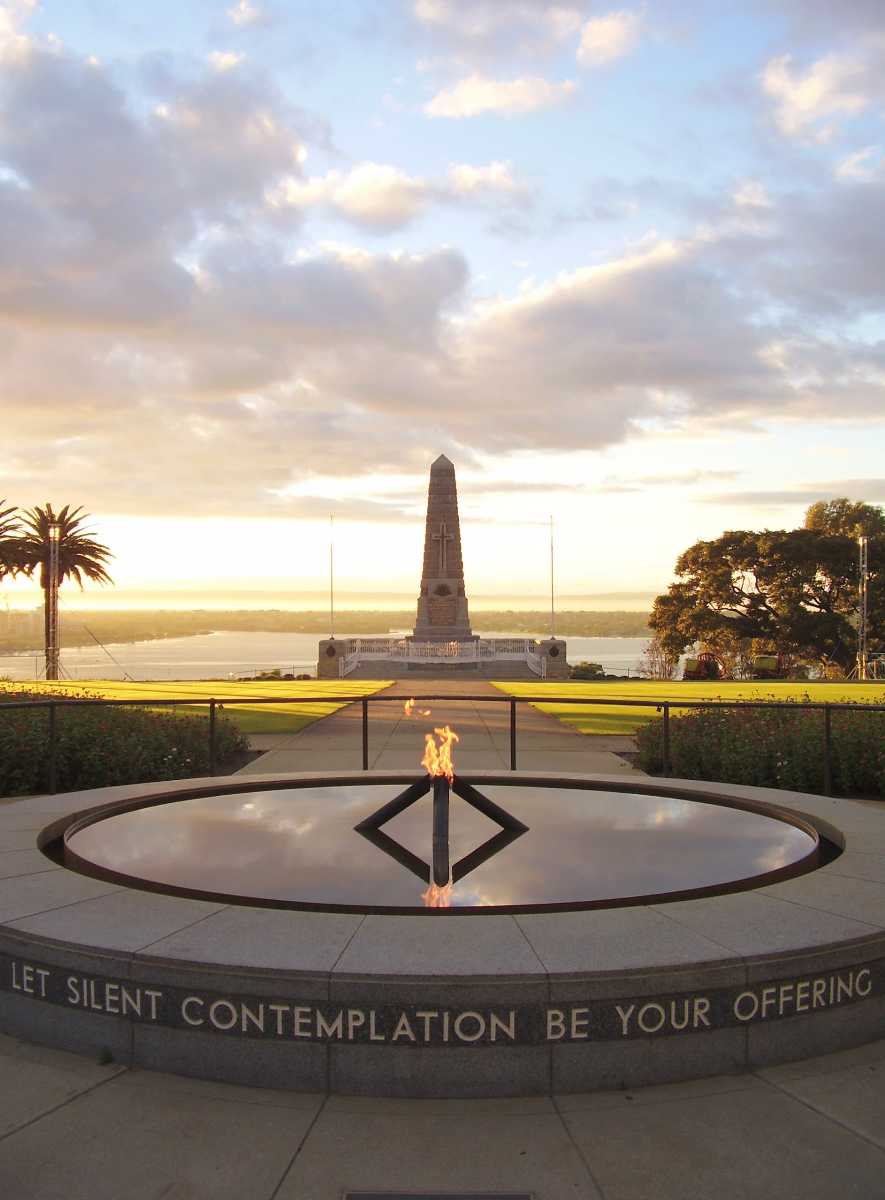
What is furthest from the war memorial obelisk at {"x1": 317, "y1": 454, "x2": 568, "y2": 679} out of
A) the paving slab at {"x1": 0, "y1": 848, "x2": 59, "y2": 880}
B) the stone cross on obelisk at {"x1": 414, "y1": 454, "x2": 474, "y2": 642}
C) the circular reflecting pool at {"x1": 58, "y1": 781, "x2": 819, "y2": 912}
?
the paving slab at {"x1": 0, "y1": 848, "x2": 59, "y2": 880}

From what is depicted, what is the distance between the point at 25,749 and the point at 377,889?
7.44 meters

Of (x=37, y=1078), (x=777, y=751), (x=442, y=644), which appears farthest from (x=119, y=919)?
(x=442, y=644)

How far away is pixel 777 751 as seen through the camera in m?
12.5

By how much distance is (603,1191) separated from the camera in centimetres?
341

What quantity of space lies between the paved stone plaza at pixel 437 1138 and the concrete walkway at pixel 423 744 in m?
6.69

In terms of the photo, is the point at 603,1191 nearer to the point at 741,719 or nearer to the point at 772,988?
the point at 772,988

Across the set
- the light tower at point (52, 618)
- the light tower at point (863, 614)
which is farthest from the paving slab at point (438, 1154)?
the light tower at point (863, 614)

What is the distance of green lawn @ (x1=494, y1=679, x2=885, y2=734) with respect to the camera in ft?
67.9

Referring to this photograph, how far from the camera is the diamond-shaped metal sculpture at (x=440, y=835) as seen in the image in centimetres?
664

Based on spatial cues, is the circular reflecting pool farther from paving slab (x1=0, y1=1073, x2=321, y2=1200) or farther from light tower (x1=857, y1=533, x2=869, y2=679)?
light tower (x1=857, y1=533, x2=869, y2=679)

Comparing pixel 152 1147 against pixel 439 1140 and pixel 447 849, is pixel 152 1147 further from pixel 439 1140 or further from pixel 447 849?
pixel 447 849

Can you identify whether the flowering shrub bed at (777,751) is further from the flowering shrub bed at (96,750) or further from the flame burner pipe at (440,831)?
the flowering shrub bed at (96,750)

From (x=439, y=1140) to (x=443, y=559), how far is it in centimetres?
5247

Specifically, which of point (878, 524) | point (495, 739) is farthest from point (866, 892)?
point (878, 524)
